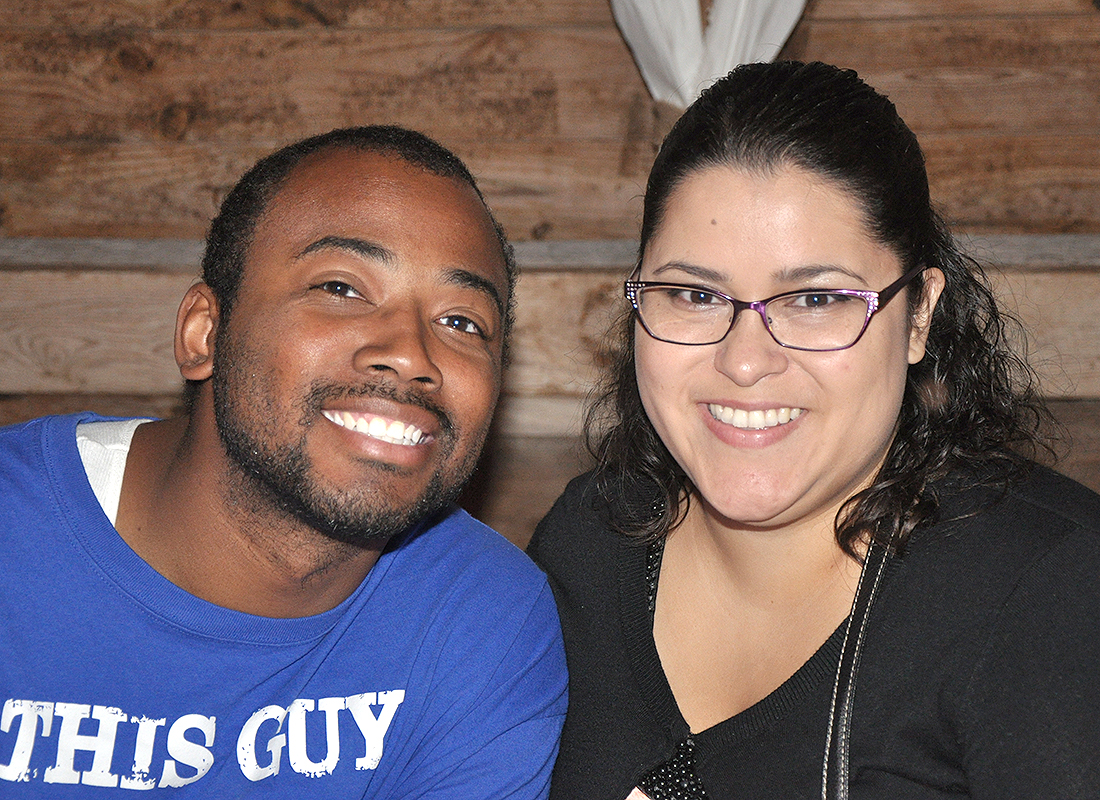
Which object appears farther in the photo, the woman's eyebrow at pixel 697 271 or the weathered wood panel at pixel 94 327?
the weathered wood panel at pixel 94 327

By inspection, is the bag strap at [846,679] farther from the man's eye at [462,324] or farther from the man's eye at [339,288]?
the man's eye at [339,288]

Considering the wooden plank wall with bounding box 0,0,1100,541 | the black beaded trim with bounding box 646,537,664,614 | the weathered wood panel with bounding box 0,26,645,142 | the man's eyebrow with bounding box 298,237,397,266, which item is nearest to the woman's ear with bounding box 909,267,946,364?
the black beaded trim with bounding box 646,537,664,614

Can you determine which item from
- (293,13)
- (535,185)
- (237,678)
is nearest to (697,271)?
(237,678)

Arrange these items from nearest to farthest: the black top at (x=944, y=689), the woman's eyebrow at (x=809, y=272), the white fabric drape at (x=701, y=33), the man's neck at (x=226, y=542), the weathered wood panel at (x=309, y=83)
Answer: the black top at (x=944, y=689), the woman's eyebrow at (x=809, y=272), the man's neck at (x=226, y=542), the white fabric drape at (x=701, y=33), the weathered wood panel at (x=309, y=83)

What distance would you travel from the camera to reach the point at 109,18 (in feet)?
8.65

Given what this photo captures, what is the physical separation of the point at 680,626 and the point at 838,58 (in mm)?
1553

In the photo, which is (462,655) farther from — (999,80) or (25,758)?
(999,80)

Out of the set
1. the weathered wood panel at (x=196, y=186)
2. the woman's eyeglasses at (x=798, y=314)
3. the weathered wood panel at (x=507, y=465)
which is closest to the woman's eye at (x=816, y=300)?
the woman's eyeglasses at (x=798, y=314)

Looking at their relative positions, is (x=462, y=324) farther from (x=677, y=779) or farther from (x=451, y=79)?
(x=451, y=79)

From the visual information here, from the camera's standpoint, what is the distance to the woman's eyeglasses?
1.41 meters

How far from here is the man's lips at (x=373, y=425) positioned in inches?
57.8

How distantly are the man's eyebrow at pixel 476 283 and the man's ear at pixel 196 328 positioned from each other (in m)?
0.38

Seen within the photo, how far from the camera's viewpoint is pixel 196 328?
64.9 inches

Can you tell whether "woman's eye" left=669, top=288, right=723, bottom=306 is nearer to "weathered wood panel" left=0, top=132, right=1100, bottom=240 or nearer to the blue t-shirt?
the blue t-shirt
